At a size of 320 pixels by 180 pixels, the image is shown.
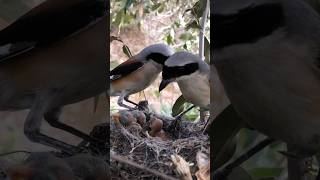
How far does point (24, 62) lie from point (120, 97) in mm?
528

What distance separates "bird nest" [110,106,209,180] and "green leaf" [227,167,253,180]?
51 cm

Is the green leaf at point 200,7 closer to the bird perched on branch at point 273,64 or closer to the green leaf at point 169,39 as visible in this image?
the green leaf at point 169,39

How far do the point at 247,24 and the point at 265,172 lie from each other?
230 millimetres

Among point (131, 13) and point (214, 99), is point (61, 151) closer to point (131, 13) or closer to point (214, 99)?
point (214, 99)

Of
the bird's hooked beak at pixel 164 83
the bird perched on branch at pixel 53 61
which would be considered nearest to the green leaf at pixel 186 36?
the bird's hooked beak at pixel 164 83

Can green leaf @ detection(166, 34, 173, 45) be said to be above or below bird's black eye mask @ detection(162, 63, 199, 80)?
above

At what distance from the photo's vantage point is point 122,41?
1.26 metres

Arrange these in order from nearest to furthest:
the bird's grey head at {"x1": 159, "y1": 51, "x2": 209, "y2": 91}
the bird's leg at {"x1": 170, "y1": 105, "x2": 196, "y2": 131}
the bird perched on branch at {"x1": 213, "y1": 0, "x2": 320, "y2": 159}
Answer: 1. the bird perched on branch at {"x1": 213, "y1": 0, "x2": 320, "y2": 159}
2. the bird's grey head at {"x1": 159, "y1": 51, "x2": 209, "y2": 91}
3. the bird's leg at {"x1": 170, "y1": 105, "x2": 196, "y2": 131}

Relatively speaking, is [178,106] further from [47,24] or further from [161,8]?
[47,24]

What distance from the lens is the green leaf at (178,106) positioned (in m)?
1.23

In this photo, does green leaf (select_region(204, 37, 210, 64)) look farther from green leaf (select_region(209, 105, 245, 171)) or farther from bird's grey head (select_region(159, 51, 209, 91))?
green leaf (select_region(209, 105, 245, 171))

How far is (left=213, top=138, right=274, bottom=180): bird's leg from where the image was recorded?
0.71 m

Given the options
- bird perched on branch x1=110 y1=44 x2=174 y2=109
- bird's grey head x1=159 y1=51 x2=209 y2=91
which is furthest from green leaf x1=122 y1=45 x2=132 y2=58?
bird's grey head x1=159 y1=51 x2=209 y2=91

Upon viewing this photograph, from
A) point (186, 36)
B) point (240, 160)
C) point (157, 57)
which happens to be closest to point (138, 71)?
point (157, 57)
